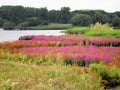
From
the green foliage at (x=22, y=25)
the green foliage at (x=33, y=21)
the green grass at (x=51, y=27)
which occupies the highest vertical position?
the green foliage at (x=33, y=21)

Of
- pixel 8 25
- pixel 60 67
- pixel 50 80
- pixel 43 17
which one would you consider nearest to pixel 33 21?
pixel 8 25

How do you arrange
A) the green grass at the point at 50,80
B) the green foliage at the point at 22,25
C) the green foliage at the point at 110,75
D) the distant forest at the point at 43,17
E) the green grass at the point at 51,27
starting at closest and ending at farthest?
the green grass at the point at 50,80 < the green foliage at the point at 110,75 < the distant forest at the point at 43,17 < the green foliage at the point at 22,25 < the green grass at the point at 51,27

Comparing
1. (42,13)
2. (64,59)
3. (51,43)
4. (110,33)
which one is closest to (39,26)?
(42,13)

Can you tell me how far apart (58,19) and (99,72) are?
4074 inches

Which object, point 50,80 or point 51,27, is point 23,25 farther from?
point 50,80

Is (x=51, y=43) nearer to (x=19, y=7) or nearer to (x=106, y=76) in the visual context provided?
(x=106, y=76)

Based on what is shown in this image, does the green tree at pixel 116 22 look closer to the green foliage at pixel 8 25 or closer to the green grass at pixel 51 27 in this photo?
the green grass at pixel 51 27

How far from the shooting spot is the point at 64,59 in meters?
16.5

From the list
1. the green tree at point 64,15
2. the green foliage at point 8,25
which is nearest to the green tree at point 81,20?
the green tree at point 64,15

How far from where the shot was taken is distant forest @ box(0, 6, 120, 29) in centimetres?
9250

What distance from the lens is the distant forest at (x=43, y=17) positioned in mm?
92500

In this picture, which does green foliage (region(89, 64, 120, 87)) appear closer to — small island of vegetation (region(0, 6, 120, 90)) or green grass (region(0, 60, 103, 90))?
small island of vegetation (region(0, 6, 120, 90))

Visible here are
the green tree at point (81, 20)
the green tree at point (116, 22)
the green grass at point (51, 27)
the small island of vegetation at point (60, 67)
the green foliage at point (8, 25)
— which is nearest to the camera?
the small island of vegetation at point (60, 67)

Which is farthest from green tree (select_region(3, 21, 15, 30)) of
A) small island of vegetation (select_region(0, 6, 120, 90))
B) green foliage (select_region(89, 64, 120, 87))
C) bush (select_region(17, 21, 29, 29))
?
green foliage (select_region(89, 64, 120, 87))
